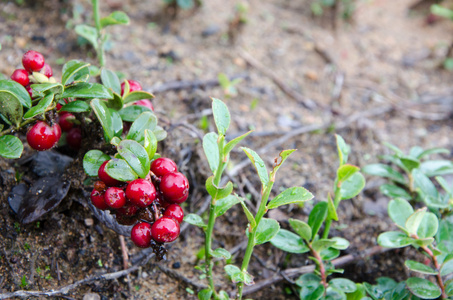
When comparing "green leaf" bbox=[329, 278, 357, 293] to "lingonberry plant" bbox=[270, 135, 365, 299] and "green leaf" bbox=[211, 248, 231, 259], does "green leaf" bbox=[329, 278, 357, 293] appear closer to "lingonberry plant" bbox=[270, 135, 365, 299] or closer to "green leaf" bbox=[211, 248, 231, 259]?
"lingonberry plant" bbox=[270, 135, 365, 299]

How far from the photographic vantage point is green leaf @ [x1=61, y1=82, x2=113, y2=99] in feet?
4.81

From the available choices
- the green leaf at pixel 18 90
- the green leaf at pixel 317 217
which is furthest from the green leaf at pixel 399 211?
the green leaf at pixel 18 90

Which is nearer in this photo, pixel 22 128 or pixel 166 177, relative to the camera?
pixel 166 177

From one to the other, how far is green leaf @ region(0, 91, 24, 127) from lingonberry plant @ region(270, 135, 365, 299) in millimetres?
1133

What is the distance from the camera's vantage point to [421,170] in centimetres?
210

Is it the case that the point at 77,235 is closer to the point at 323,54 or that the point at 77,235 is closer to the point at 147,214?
the point at 147,214

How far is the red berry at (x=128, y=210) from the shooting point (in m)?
1.34

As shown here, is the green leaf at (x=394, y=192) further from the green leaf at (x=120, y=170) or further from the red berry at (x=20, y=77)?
the red berry at (x=20, y=77)

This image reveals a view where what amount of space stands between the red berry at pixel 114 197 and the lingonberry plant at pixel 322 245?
2.32 feet

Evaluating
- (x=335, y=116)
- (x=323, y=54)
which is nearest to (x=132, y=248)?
(x=335, y=116)

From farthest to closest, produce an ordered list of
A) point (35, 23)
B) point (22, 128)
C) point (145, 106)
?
point (35, 23) < point (145, 106) < point (22, 128)

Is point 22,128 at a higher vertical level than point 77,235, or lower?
higher

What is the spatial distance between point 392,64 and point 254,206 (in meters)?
2.31

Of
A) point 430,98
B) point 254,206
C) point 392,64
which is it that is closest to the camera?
point 254,206
